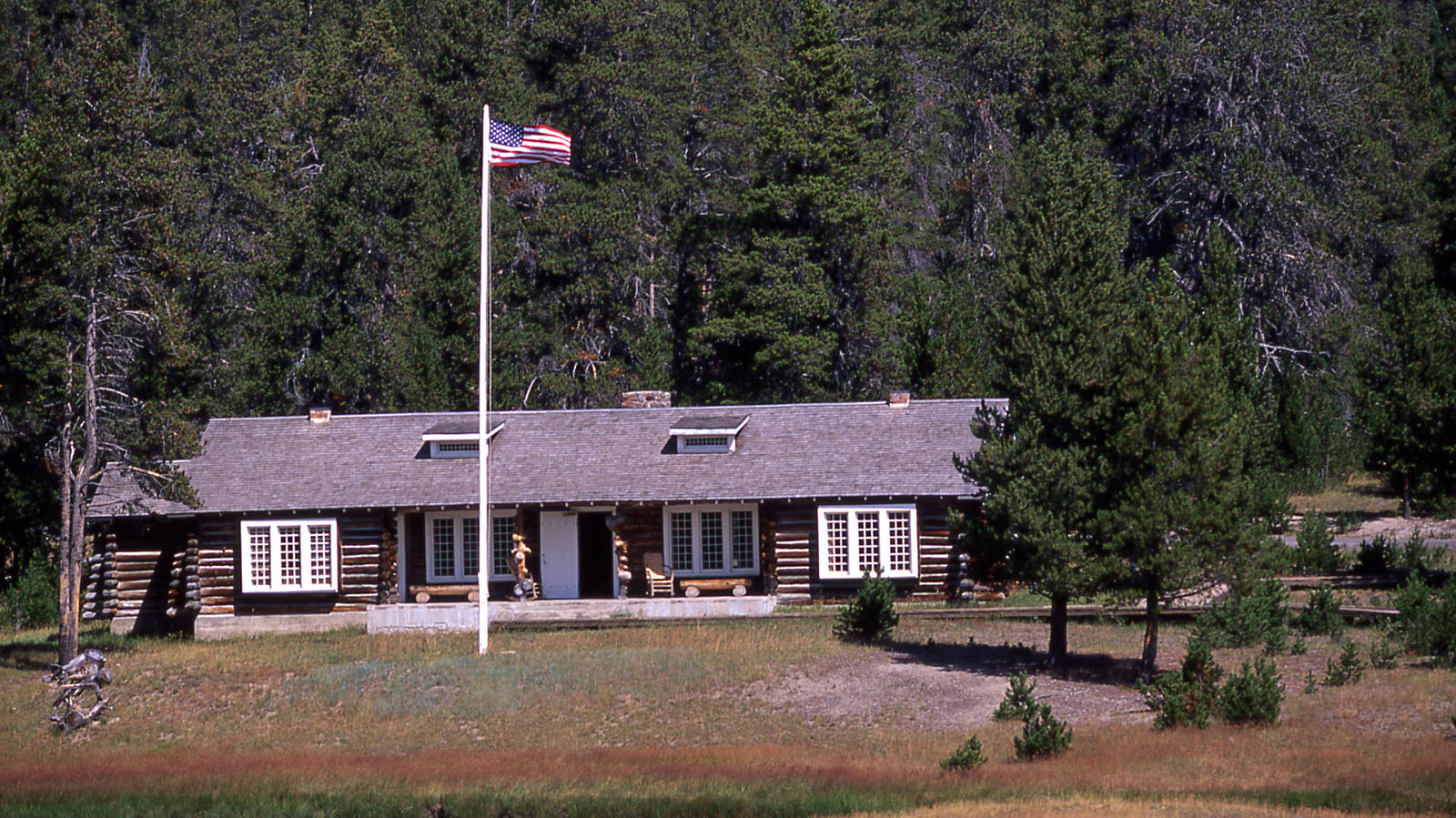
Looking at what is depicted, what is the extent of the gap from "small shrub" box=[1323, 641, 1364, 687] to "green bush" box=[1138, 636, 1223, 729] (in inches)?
104

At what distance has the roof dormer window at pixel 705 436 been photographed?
1642 inches

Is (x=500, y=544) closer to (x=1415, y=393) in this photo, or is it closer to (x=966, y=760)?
(x=966, y=760)

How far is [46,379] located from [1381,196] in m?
49.1

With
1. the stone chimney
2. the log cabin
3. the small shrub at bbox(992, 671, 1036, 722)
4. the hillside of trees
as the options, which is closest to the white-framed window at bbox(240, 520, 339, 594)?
the log cabin

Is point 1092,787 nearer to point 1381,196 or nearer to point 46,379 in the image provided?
point 46,379

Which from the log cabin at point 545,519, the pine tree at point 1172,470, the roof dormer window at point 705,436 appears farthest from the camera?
the roof dormer window at point 705,436

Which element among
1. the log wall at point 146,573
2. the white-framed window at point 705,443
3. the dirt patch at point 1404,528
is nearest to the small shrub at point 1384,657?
the white-framed window at point 705,443

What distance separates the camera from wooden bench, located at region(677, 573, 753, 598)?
4019cm

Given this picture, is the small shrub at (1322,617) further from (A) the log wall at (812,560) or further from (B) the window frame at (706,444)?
(B) the window frame at (706,444)

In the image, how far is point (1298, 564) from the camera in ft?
134

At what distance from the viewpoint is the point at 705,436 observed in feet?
137

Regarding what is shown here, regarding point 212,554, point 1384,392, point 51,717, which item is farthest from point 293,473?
point 1384,392

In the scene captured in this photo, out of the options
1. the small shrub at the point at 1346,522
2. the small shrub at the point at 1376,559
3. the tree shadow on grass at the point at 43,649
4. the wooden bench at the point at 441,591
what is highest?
the small shrub at the point at 1346,522

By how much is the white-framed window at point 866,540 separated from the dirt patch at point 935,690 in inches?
269
